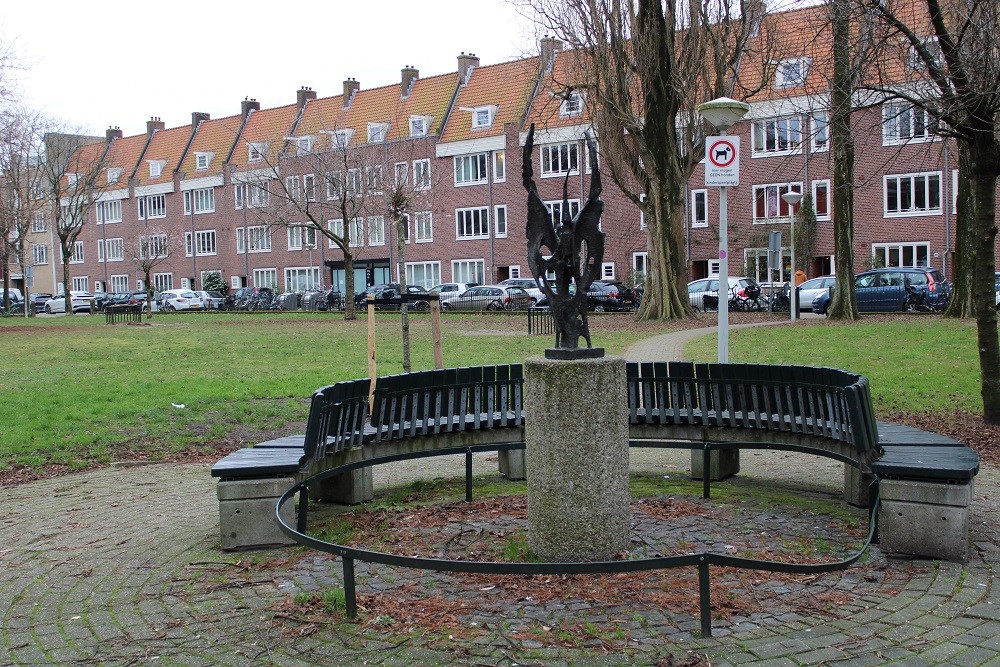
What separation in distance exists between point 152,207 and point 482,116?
3199cm

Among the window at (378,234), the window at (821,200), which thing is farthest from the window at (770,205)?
the window at (378,234)

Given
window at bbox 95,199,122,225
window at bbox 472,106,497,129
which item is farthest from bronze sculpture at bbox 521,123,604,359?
window at bbox 95,199,122,225

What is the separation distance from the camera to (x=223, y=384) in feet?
48.2

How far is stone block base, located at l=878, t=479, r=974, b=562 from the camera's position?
5.52 metres

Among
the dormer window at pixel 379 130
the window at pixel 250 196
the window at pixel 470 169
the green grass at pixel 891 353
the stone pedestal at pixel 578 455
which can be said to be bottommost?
the green grass at pixel 891 353

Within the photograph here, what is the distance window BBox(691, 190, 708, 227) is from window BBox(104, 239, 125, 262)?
48.4 meters

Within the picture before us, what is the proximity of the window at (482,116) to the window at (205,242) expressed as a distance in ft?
79.0

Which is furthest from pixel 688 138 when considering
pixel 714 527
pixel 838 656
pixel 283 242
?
pixel 283 242

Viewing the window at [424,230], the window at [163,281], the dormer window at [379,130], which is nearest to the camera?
the dormer window at [379,130]

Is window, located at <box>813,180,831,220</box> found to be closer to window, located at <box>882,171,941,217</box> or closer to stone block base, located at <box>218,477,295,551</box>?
window, located at <box>882,171,941,217</box>

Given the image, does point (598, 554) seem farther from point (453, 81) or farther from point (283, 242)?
point (283, 242)

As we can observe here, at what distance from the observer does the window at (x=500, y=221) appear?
174ft

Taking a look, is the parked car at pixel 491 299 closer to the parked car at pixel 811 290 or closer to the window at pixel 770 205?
the parked car at pixel 811 290

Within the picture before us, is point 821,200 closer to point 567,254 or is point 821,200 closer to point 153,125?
point 567,254
